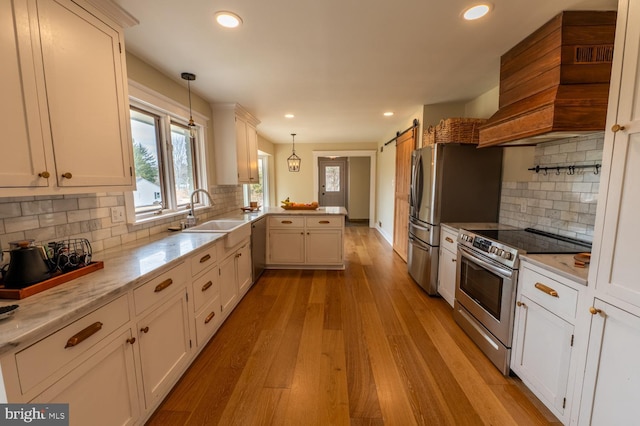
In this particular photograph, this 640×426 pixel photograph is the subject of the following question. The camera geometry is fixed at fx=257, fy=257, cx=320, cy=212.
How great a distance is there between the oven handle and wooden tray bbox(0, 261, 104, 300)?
2463 mm

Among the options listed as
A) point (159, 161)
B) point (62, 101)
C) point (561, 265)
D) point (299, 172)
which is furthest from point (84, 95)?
point (299, 172)

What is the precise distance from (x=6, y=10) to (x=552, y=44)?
2872 millimetres

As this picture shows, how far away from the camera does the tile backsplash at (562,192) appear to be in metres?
1.80

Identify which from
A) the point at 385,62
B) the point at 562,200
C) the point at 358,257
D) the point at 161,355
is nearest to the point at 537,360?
the point at 562,200

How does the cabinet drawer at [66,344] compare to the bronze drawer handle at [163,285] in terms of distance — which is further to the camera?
the bronze drawer handle at [163,285]

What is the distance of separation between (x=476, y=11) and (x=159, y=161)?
286 centimetres

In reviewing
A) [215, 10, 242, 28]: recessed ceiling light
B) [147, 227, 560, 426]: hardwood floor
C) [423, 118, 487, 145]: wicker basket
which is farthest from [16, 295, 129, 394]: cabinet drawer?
[423, 118, 487, 145]: wicker basket

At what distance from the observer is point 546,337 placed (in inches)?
58.4

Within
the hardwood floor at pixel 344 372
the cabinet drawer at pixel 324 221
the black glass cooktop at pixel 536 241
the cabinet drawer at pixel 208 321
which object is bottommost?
the hardwood floor at pixel 344 372

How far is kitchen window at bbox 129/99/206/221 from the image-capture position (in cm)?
231

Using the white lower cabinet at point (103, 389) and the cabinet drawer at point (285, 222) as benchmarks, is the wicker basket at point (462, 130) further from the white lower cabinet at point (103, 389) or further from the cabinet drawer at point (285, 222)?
the white lower cabinet at point (103, 389)

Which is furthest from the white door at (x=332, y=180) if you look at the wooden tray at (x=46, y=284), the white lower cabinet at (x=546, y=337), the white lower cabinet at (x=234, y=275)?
the wooden tray at (x=46, y=284)

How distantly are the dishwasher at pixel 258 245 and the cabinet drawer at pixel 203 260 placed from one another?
997 mm

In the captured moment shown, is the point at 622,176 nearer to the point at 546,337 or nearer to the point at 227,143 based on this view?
the point at 546,337
